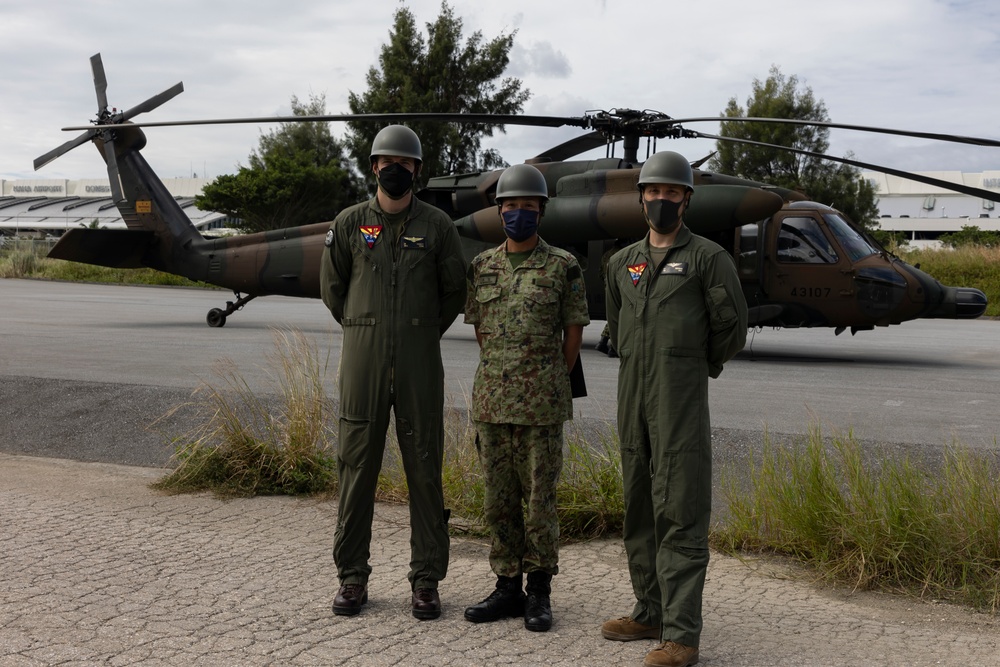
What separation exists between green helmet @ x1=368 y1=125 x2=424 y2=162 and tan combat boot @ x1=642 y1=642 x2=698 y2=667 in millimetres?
2339

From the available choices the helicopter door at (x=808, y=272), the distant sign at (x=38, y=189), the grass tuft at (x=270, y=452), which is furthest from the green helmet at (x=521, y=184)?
the distant sign at (x=38, y=189)

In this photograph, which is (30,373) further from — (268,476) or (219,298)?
(219,298)

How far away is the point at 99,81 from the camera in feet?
55.4

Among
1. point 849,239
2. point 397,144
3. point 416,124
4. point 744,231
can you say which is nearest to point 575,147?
point 744,231

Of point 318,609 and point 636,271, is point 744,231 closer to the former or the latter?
point 636,271

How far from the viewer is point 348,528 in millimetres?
4277

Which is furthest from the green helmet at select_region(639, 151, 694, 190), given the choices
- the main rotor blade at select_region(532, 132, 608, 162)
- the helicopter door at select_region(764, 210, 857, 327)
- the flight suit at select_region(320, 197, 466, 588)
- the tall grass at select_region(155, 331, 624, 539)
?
the helicopter door at select_region(764, 210, 857, 327)

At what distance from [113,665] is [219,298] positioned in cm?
2478

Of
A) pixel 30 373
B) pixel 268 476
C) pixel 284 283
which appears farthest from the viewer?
pixel 284 283

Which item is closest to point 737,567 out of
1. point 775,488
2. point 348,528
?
point 775,488

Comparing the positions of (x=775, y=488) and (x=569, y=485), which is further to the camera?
(x=569, y=485)

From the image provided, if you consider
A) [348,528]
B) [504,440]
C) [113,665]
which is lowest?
[113,665]

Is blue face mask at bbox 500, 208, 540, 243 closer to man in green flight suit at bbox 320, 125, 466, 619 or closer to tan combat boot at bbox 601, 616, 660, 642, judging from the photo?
man in green flight suit at bbox 320, 125, 466, 619

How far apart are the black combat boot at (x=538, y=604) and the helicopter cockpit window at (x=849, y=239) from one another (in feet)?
31.6
